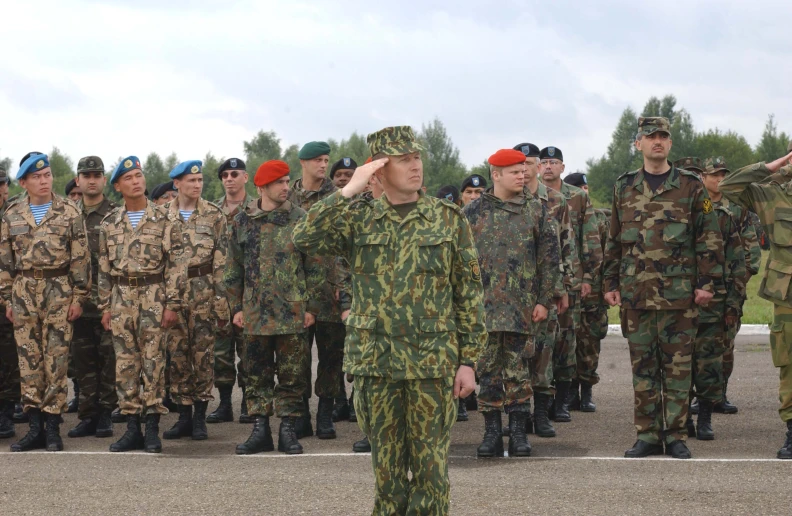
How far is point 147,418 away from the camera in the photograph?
9.39 meters

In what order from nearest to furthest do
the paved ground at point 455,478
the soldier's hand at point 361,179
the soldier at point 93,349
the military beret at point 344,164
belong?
the soldier's hand at point 361,179 → the paved ground at point 455,478 → the soldier at point 93,349 → the military beret at point 344,164

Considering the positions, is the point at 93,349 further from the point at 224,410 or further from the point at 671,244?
the point at 671,244

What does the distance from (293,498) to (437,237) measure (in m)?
2.48

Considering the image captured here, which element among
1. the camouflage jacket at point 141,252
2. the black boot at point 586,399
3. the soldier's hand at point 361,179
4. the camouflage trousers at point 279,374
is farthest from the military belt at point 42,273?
the black boot at point 586,399

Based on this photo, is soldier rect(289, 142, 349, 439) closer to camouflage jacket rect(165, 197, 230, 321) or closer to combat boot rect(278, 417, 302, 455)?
combat boot rect(278, 417, 302, 455)

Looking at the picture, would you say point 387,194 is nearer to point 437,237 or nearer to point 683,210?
point 437,237

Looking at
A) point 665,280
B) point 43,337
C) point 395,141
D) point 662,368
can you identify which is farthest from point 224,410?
point 395,141

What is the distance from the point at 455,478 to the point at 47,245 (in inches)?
171

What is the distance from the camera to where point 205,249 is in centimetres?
1051

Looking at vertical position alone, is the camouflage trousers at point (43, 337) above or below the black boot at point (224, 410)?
above

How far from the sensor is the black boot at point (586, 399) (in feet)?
37.0

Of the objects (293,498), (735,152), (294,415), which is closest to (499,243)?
(294,415)

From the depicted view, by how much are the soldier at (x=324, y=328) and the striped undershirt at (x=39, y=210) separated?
221 cm

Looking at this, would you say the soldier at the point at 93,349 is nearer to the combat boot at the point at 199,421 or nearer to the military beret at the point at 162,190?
the combat boot at the point at 199,421
